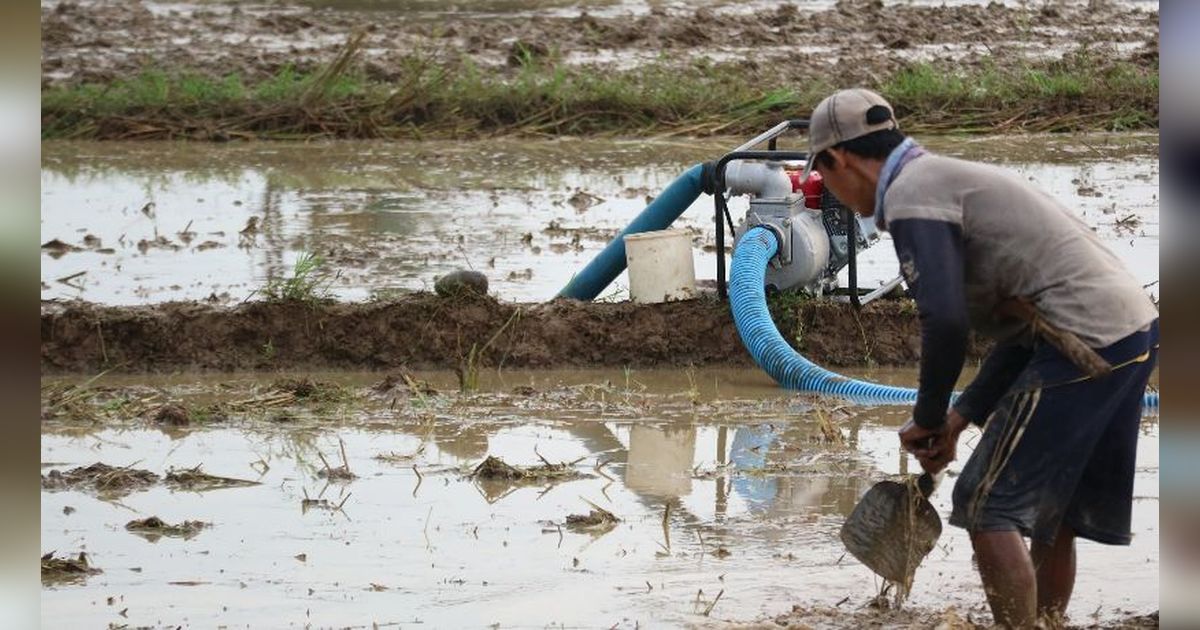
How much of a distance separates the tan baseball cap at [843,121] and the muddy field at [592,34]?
1048 cm

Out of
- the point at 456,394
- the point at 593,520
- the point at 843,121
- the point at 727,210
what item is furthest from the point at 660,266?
the point at 843,121

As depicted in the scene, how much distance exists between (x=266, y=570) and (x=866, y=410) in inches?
111

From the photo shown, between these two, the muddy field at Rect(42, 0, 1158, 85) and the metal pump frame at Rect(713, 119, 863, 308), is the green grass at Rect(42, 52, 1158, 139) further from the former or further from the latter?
the metal pump frame at Rect(713, 119, 863, 308)

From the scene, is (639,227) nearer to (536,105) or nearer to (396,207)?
(396,207)

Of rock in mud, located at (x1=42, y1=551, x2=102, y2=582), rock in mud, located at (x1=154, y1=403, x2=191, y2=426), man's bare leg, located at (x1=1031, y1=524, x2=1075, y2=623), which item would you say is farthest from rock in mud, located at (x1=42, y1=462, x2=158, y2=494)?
man's bare leg, located at (x1=1031, y1=524, x2=1075, y2=623)

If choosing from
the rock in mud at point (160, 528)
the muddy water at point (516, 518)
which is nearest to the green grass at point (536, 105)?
the muddy water at point (516, 518)

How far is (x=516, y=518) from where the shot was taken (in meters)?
5.51

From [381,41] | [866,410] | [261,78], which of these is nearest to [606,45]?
[381,41]

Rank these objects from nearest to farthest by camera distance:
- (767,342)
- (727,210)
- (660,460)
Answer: (660,460), (767,342), (727,210)

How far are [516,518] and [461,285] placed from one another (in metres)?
2.43

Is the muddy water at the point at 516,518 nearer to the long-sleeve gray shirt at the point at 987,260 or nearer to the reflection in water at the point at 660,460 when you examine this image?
the reflection in water at the point at 660,460

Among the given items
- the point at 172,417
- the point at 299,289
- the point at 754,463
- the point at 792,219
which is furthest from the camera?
the point at 299,289
